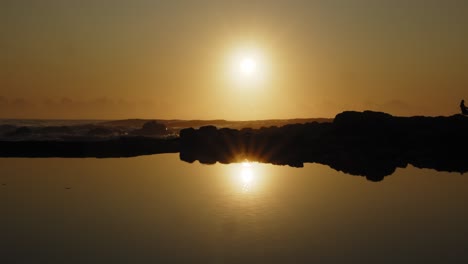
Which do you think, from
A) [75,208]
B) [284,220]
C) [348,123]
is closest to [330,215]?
[284,220]

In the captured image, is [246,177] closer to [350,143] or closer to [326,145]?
[326,145]

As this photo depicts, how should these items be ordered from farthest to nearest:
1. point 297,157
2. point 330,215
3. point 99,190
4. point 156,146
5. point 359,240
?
point 156,146 < point 297,157 < point 99,190 < point 330,215 < point 359,240

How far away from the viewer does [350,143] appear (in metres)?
47.9

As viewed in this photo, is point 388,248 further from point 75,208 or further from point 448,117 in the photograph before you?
point 448,117

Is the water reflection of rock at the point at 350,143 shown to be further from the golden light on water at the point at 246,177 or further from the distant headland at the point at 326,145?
the golden light on water at the point at 246,177

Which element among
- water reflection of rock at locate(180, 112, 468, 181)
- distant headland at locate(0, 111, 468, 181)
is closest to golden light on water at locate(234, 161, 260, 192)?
water reflection of rock at locate(180, 112, 468, 181)

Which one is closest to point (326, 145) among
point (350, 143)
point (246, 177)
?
point (350, 143)

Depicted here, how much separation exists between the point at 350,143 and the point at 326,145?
2560 millimetres

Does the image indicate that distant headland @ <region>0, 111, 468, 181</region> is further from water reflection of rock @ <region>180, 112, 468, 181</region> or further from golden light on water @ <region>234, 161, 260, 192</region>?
golden light on water @ <region>234, 161, 260, 192</region>

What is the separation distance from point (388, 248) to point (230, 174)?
18807mm

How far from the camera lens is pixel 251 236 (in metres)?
14.3

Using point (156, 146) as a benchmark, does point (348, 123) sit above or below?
above

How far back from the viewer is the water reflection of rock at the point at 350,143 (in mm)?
41219

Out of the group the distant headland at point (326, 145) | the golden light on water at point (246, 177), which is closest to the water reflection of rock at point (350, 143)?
the distant headland at point (326, 145)
